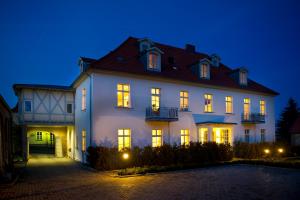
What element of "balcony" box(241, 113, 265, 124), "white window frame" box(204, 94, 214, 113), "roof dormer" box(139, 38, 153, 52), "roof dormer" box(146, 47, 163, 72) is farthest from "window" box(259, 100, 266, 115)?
"roof dormer" box(139, 38, 153, 52)

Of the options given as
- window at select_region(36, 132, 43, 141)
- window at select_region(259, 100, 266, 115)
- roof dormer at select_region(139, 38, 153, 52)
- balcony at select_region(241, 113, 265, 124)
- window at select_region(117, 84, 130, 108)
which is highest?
roof dormer at select_region(139, 38, 153, 52)

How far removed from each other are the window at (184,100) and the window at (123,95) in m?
4.71

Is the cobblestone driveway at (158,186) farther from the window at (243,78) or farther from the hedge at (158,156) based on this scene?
the window at (243,78)

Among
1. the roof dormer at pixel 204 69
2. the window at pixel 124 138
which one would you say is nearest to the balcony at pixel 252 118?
the roof dormer at pixel 204 69

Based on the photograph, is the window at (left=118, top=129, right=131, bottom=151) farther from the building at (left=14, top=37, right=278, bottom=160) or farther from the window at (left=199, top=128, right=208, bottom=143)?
the window at (left=199, top=128, right=208, bottom=143)

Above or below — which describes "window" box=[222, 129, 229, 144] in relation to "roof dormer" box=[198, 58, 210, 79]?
below

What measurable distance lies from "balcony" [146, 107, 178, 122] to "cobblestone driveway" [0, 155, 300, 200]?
5.42 meters

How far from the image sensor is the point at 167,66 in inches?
853

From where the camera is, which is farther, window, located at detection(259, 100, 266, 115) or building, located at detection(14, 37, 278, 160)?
window, located at detection(259, 100, 266, 115)

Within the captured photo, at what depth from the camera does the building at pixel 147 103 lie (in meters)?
17.9

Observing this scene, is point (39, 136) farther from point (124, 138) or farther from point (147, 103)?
point (147, 103)

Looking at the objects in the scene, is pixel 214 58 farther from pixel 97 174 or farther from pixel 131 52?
pixel 97 174

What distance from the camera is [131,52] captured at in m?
20.7

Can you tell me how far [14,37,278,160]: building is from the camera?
1786 cm
